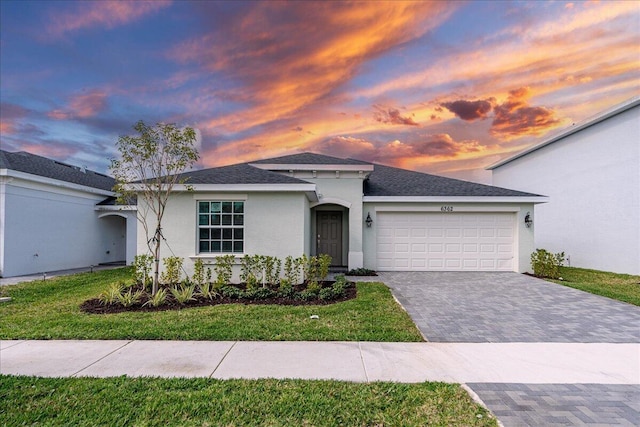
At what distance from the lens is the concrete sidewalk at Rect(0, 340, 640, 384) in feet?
12.8

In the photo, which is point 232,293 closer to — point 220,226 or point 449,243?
point 220,226

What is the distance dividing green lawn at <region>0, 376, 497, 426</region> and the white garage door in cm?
942

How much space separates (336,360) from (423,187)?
10491 millimetres

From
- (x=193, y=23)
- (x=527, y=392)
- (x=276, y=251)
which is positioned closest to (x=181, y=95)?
(x=193, y=23)

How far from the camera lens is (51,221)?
42.5 ft

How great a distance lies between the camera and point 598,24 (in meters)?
10.4

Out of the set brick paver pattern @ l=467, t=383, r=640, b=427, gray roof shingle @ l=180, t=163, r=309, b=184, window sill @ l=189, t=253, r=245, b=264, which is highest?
gray roof shingle @ l=180, t=163, r=309, b=184

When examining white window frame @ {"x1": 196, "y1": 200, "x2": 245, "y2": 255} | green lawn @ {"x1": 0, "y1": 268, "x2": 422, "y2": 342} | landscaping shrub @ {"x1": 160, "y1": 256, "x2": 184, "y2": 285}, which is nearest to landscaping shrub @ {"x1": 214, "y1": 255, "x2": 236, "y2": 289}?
white window frame @ {"x1": 196, "y1": 200, "x2": 245, "y2": 255}

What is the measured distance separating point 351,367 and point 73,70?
13.4 m

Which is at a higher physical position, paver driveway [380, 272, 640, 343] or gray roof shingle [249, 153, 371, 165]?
gray roof shingle [249, 153, 371, 165]

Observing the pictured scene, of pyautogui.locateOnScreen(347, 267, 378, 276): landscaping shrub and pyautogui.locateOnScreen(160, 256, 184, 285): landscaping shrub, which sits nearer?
pyautogui.locateOnScreen(160, 256, 184, 285): landscaping shrub

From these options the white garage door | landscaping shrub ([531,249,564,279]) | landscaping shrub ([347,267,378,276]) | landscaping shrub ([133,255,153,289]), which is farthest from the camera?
the white garage door

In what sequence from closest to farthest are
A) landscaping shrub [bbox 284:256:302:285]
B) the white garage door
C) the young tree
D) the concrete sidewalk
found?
the concrete sidewalk < the young tree < landscaping shrub [bbox 284:256:302:285] < the white garage door

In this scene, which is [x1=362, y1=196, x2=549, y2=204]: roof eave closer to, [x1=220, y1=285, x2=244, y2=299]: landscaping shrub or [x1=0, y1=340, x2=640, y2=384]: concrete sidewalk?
[x1=220, y1=285, x2=244, y2=299]: landscaping shrub
